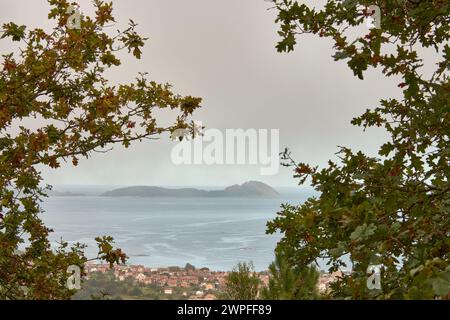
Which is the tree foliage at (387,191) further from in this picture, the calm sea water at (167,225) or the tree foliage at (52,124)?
the calm sea water at (167,225)

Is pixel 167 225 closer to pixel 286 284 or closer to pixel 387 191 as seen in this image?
pixel 387 191

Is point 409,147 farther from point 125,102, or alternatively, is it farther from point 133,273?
Result: point 133,273

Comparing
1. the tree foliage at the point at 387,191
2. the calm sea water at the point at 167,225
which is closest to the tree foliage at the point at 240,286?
the tree foliage at the point at 387,191

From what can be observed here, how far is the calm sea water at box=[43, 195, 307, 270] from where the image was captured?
20.3 meters

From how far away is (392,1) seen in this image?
14.0 feet

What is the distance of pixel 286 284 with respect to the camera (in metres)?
2.79

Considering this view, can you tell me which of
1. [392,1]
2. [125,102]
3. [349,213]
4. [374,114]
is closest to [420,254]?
[349,213]

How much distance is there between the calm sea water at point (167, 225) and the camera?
798 inches

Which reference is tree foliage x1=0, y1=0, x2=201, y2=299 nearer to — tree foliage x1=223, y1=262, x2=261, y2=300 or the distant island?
tree foliage x1=223, y1=262, x2=261, y2=300

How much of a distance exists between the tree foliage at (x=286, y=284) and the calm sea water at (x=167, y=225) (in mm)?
13112

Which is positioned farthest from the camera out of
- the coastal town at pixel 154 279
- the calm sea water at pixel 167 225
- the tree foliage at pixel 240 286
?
the calm sea water at pixel 167 225

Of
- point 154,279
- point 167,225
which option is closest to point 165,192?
point 167,225

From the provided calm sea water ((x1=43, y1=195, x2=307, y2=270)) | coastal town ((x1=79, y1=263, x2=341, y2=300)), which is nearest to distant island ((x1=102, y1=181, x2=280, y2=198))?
calm sea water ((x1=43, y1=195, x2=307, y2=270))

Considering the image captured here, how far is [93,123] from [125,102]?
675 millimetres
